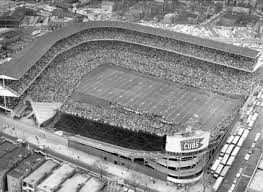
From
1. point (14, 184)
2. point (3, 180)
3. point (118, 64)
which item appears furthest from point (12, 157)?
point (118, 64)

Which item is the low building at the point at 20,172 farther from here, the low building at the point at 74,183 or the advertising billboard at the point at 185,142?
the advertising billboard at the point at 185,142

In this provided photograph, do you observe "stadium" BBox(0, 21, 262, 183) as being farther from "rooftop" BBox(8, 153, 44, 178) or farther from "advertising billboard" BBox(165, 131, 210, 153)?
"rooftop" BBox(8, 153, 44, 178)

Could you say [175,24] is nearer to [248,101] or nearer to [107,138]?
[248,101]

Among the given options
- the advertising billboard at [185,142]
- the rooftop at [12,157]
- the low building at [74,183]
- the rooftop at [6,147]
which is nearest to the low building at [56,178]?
the low building at [74,183]

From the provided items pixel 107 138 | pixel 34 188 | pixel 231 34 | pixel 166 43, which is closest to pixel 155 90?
pixel 166 43

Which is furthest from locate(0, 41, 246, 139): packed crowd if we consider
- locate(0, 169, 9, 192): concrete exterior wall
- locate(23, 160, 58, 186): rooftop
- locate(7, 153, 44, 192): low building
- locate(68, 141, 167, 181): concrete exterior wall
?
locate(0, 169, 9, 192): concrete exterior wall

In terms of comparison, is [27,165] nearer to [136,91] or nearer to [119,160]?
[119,160]
